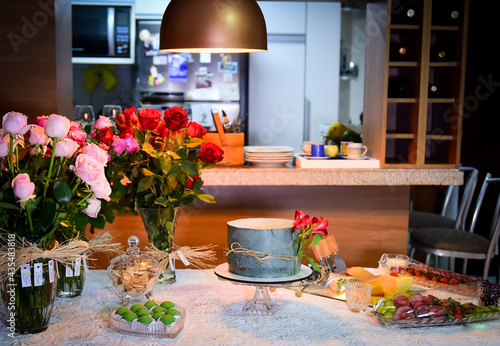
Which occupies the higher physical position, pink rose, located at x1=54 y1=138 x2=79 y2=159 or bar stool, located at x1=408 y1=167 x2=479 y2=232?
pink rose, located at x1=54 y1=138 x2=79 y2=159

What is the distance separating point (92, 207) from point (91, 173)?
0.39ft

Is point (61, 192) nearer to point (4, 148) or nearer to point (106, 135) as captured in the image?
point (4, 148)

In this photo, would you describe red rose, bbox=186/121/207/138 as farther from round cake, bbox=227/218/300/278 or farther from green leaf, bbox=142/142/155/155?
round cake, bbox=227/218/300/278

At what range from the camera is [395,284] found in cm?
173

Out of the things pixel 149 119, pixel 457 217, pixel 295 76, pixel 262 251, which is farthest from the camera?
pixel 295 76

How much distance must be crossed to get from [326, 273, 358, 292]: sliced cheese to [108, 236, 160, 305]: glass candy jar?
0.52 m

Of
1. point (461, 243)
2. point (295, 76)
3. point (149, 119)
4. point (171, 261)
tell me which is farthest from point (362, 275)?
point (295, 76)

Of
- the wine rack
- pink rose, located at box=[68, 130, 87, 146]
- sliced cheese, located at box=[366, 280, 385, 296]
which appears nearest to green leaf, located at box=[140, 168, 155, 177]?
pink rose, located at box=[68, 130, 87, 146]

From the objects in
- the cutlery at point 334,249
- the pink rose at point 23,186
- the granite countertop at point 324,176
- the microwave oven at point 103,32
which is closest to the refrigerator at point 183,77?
the microwave oven at point 103,32

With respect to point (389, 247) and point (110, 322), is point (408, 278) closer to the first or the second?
point (110, 322)

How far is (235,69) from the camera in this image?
495 cm

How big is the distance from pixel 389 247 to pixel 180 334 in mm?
1689

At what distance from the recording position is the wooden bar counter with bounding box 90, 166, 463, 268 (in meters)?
2.74

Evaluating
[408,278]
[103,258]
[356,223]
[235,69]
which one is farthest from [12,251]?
[235,69]
